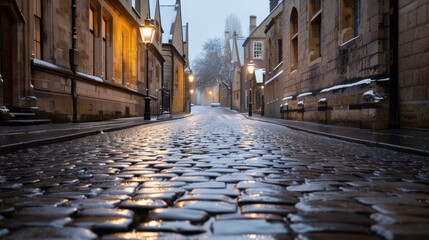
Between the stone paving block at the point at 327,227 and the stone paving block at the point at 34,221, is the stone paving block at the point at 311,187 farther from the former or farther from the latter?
the stone paving block at the point at 34,221

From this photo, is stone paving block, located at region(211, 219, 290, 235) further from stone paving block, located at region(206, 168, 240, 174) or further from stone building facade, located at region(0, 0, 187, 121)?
stone building facade, located at region(0, 0, 187, 121)

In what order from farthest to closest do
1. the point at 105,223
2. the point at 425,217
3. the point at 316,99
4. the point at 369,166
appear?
the point at 316,99 < the point at 369,166 < the point at 425,217 < the point at 105,223

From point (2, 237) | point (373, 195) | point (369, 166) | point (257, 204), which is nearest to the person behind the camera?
point (2, 237)

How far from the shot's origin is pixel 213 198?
2982 mm

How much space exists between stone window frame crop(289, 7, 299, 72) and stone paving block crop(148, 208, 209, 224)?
20.3 metres

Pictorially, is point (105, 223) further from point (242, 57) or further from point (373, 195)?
point (242, 57)

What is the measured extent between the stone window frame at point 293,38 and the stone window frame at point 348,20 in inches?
321

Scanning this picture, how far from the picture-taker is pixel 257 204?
281 centimetres

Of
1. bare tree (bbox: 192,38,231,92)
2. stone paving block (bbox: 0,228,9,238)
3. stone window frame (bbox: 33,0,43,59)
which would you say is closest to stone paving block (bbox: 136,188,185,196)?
stone paving block (bbox: 0,228,9,238)

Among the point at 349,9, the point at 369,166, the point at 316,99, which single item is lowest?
the point at 369,166

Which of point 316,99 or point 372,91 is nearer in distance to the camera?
point 372,91

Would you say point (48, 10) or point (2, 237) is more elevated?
point (48, 10)

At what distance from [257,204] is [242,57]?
6340cm

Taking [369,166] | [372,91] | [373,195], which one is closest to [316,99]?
[372,91]
